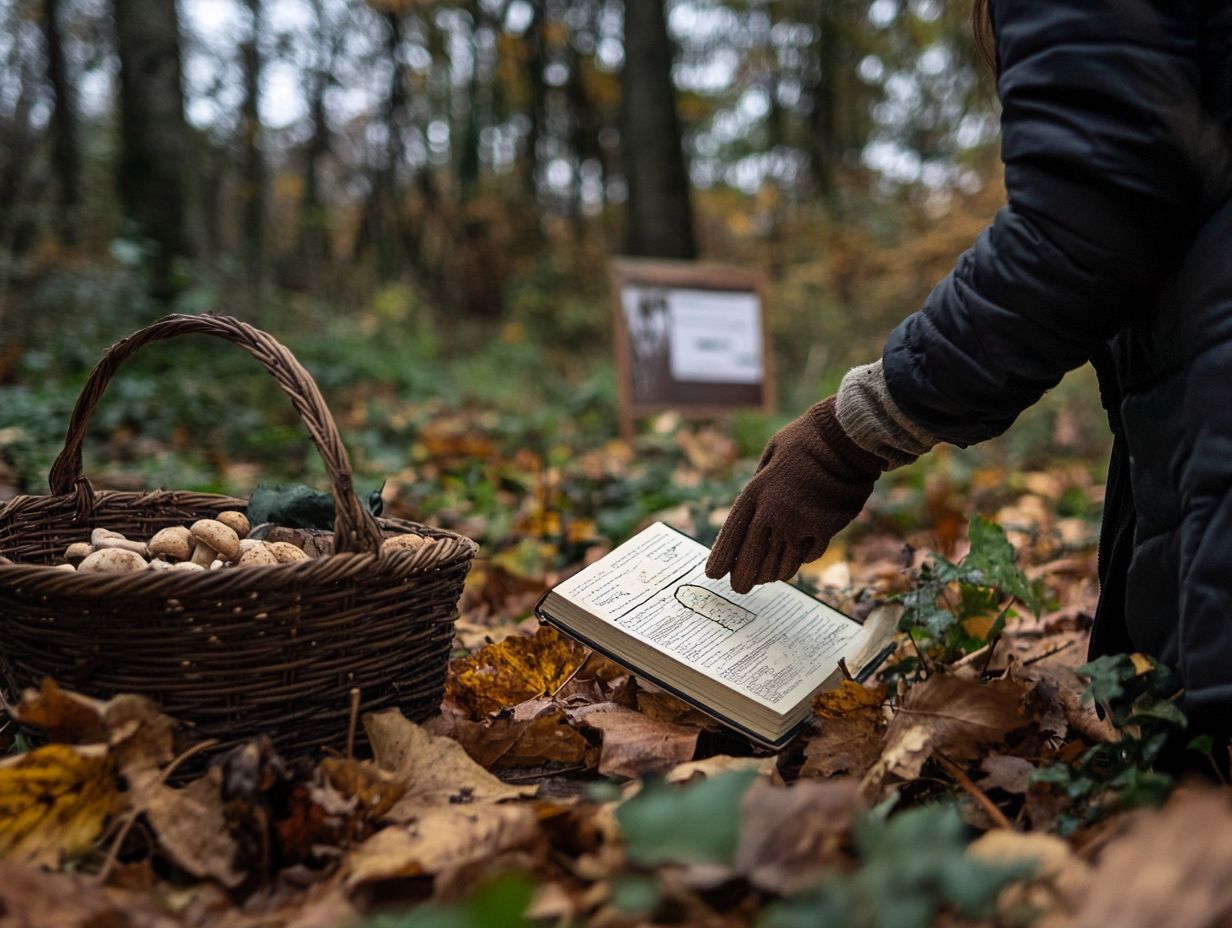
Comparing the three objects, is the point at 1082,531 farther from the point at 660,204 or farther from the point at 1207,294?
the point at 660,204

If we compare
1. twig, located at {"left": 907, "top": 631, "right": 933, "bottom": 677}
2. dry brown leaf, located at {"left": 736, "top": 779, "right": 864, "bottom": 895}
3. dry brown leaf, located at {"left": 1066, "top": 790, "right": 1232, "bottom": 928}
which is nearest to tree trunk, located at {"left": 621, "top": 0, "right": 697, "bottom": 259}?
twig, located at {"left": 907, "top": 631, "right": 933, "bottom": 677}

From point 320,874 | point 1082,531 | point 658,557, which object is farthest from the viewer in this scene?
point 1082,531

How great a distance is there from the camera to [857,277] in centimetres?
1110

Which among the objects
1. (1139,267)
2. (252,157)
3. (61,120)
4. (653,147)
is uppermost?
(61,120)

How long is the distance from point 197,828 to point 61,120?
31.2ft

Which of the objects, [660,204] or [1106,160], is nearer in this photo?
[1106,160]

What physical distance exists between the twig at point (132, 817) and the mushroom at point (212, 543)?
0.35 m

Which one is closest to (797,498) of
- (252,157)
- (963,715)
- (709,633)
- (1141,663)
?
(709,633)

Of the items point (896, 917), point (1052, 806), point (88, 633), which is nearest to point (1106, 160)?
point (1052, 806)

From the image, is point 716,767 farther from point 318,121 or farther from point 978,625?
point 318,121

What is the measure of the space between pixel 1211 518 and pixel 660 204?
7090mm

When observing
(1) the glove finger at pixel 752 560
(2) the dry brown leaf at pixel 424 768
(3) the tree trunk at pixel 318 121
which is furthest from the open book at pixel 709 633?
(3) the tree trunk at pixel 318 121

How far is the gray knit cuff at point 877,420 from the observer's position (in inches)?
57.3

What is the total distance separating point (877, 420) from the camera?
148 centimetres
